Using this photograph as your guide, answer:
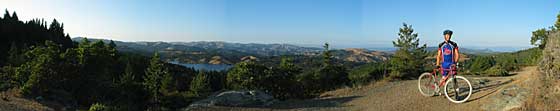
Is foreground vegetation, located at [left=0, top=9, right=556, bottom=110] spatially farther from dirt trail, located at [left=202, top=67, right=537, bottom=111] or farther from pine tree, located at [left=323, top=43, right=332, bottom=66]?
dirt trail, located at [left=202, top=67, right=537, bottom=111]

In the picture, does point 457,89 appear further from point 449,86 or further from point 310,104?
point 310,104

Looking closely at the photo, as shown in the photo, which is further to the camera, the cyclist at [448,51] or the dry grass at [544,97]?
the cyclist at [448,51]

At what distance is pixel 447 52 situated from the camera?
8.51 m

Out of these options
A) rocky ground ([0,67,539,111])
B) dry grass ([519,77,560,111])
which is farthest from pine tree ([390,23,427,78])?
dry grass ([519,77,560,111])

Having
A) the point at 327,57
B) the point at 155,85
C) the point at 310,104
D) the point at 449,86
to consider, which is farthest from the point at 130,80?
the point at 449,86

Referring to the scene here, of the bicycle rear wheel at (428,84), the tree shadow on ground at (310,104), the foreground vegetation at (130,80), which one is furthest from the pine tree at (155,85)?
the bicycle rear wheel at (428,84)

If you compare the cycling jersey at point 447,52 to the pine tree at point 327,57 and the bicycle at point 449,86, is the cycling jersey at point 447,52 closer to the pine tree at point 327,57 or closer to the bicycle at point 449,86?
the bicycle at point 449,86

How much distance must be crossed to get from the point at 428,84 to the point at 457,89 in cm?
166

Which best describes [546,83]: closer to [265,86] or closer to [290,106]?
[290,106]

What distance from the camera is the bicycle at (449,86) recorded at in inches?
337

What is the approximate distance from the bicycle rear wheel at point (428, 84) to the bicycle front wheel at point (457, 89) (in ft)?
1.55

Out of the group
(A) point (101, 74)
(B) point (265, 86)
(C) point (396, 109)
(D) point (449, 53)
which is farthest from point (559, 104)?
(A) point (101, 74)

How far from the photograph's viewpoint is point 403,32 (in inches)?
1077

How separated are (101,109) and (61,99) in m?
9.45
